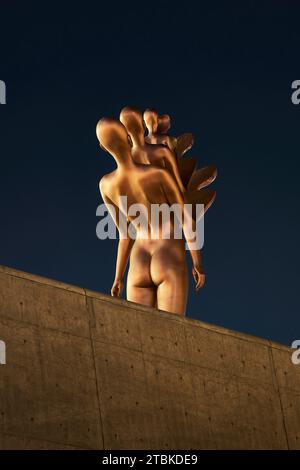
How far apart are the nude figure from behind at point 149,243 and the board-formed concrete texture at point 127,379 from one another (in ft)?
5.12

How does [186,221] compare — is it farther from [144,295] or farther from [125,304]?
[125,304]

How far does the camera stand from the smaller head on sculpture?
39.4ft

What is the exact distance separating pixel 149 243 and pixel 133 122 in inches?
48.3

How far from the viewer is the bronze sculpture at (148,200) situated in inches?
464

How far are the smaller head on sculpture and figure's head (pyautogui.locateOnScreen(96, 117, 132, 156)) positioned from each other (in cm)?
28

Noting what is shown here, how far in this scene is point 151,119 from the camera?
12.9m

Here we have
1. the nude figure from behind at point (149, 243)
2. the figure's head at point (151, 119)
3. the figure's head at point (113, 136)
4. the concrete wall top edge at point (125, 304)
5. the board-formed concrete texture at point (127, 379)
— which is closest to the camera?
the board-formed concrete texture at point (127, 379)

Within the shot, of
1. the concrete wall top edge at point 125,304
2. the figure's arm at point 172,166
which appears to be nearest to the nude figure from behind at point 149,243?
the figure's arm at point 172,166

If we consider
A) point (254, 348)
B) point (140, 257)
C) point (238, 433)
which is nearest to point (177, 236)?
point (140, 257)

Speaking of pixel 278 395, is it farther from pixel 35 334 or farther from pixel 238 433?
pixel 35 334

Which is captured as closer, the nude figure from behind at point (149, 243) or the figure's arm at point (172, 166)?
the nude figure from behind at point (149, 243)

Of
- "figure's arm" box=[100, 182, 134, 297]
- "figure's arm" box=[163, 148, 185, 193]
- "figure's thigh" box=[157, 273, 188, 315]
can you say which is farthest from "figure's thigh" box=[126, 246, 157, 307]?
"figure's arm" box=[163, 148, 185, 193]

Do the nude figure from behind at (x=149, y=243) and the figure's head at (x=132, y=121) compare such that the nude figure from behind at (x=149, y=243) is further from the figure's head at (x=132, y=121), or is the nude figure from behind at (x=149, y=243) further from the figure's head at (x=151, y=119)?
the figure's head at (x=151, y=119)
